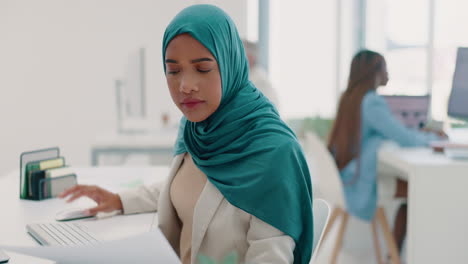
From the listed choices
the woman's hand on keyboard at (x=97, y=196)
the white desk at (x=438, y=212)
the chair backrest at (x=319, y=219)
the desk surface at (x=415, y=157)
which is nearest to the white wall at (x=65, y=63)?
the desk surface at (x=415, y=157)

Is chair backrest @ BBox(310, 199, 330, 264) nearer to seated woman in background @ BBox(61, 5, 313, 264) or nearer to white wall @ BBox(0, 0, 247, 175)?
seated woman in background @ BBox(61, 5, 313, 264)

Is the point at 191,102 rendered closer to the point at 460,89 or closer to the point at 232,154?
the point at 232,154

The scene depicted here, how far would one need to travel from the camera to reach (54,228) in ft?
4.54

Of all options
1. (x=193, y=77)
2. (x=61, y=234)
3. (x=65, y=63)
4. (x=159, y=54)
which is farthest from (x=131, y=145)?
(x=193, y=77)

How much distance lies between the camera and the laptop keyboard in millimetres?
1286

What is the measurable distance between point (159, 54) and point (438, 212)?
2629mm

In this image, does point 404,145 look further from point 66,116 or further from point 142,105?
point 66,116

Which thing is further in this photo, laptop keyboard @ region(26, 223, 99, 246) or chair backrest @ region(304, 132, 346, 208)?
chair backrest @ region(304, 132, 346, 208)

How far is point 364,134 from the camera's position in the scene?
128 inches

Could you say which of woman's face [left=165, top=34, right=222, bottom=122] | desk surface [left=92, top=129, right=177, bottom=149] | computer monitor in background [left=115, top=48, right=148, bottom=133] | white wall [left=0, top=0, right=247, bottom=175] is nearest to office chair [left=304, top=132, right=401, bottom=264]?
desk surface [left=92, top=129, right=177, bottom=149]

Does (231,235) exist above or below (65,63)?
below

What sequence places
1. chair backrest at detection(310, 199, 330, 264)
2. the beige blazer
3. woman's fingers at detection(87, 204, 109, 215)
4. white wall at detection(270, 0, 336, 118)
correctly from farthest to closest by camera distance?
white wall at detection(270, 0, 336, 118) < woman's fingers at detection(87, 204, 109, 215) < chair backrest at detection(310, 199, 330, 264) < the beige blazer

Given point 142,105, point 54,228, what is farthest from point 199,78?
point 142,105

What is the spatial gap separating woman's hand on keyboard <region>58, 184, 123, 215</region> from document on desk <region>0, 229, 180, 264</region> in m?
0.45
